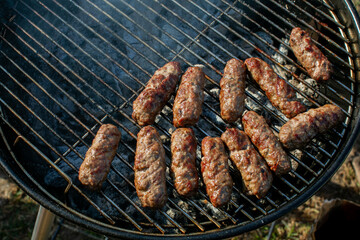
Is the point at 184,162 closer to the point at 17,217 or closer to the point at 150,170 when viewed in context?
the point at 150,170

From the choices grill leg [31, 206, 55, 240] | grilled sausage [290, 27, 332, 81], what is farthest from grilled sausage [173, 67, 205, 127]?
grill leg [31, 206, 55, 240]

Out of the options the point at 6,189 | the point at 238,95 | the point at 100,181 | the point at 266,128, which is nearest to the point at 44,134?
the point at 100,181

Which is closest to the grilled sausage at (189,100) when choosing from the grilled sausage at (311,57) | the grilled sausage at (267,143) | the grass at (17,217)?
the grilled sausage at (267,143)

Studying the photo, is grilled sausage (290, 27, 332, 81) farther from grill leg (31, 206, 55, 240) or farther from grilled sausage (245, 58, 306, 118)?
grill leg (31, 206, 55, 240)

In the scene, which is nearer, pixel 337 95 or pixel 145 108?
pixel 145 108

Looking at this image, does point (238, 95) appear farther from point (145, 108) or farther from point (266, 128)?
point (145, 108)

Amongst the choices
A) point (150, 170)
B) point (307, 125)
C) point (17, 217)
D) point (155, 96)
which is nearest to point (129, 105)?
point (155, 96)
